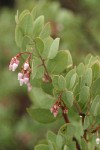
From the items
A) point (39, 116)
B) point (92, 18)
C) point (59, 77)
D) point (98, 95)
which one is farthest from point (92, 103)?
point (92, 18)

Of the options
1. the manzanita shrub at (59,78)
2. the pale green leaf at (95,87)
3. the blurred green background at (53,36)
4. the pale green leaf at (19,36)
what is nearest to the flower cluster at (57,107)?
the manzanita shrub at (59,78)

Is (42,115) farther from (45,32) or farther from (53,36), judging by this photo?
(53,36)

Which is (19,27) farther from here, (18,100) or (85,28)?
(18,100)

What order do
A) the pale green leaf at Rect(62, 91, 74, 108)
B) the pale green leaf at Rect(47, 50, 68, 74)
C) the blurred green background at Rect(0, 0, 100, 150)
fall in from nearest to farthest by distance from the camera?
1. the pale green leaf at Rect(62, 91, 74, 108)
2. the pale green leaf at Rect(47, 50, 68, 74)
3. the blurred green background at Rect(0, 0, 100, 150)

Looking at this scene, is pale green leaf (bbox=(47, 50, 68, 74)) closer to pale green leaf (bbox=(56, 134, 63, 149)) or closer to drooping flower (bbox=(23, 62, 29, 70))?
drooping flower (bbox=(23, 62, 29, 70))

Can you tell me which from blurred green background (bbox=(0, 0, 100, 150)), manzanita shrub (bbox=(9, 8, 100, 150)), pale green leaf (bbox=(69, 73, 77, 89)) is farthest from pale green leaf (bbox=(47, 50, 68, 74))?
blurred green background (bbox=(0, 0, 100, 150))

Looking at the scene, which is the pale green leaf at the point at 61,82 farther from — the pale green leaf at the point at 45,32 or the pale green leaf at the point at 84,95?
the pale green leaf at the point at 45,32
